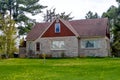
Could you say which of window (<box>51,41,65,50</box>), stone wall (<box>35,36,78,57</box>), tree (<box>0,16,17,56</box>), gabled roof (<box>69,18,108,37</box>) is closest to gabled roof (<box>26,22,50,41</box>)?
stone wall (<box>35,36,78,57</box>)

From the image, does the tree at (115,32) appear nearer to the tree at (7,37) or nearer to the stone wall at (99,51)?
the stone wall at (99,51)

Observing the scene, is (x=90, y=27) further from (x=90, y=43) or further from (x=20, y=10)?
(x=20, y=10)

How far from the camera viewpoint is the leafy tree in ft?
140

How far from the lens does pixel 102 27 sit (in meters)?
43.5

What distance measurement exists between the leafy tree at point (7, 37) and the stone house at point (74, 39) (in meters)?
3.93

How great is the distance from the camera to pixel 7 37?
42.6 m

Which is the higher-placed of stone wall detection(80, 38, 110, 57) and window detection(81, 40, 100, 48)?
window detection(81, 40, 100, 48)

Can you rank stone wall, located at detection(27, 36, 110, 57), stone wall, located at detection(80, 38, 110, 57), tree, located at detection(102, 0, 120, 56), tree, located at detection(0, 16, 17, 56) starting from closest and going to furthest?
stone wall, located at detection(80, 38, 110, 57) < stone wall, located at detection(27, 36, 110, 57) < tree, located at detection(0, 16, 17, 56) < tree, located at detection(102, 0, 120, 56)

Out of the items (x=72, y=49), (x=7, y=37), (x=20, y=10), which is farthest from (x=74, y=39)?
(x=20, y=10)

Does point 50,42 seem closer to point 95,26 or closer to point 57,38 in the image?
point 57,38

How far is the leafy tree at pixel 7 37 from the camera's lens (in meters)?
42.6

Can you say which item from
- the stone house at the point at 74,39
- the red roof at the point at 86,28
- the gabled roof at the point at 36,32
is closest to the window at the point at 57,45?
the stone house at the point at 74,39

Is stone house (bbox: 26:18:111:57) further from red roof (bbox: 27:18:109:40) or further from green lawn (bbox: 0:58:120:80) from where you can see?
green lawn (bbox: 0:58:120:80)

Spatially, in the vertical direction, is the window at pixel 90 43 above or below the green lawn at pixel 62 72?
above
